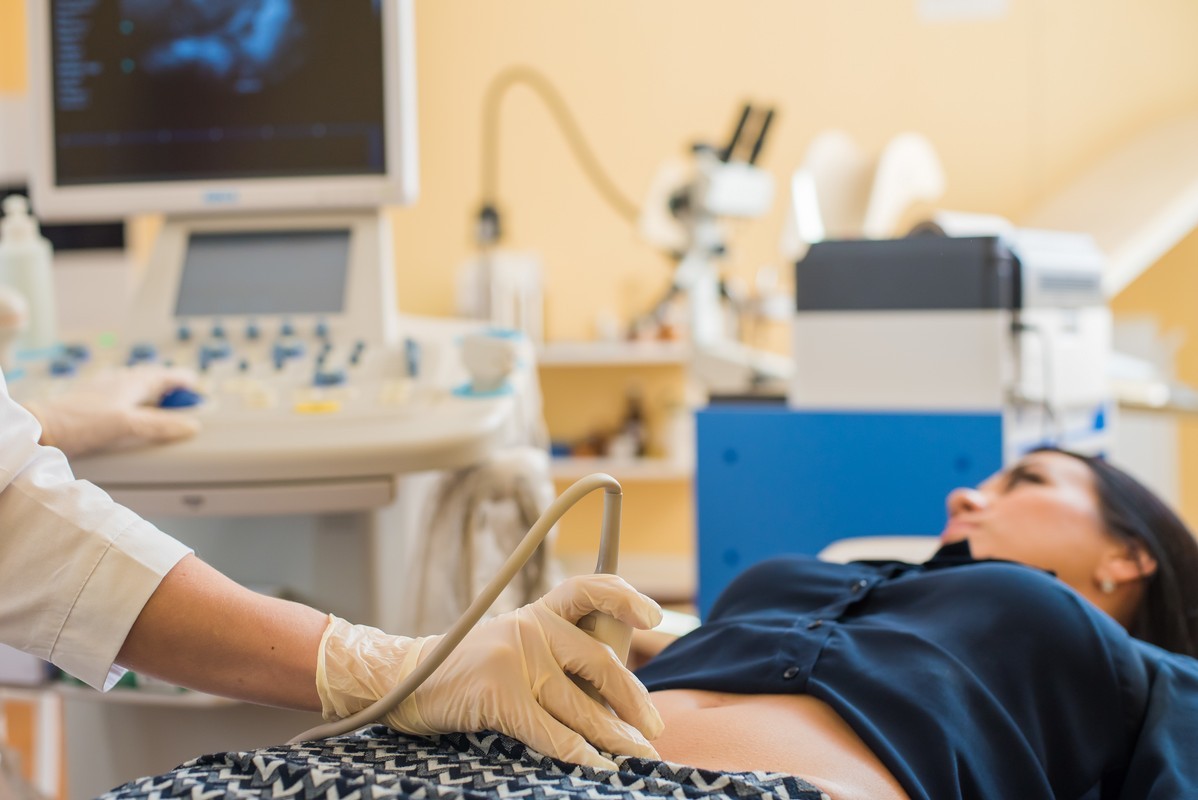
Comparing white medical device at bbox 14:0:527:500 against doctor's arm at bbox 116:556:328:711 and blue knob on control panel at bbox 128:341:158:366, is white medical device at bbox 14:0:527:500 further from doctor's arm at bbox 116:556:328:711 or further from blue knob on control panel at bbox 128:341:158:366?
doctor's arm at bbox 116:556:328:711

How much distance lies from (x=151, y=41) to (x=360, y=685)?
122 cm

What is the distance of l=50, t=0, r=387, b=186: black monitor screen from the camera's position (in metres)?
1.61

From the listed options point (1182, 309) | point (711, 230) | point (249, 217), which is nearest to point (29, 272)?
point (249, 217)

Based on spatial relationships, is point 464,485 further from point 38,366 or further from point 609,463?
point 609,463

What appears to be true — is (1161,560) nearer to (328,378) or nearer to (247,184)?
(328,378)

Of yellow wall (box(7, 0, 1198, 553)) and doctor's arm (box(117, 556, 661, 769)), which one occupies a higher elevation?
yellow wall (box(7, 0, 1198, 553))

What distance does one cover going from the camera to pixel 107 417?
120 cm

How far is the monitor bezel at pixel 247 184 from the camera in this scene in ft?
5.27

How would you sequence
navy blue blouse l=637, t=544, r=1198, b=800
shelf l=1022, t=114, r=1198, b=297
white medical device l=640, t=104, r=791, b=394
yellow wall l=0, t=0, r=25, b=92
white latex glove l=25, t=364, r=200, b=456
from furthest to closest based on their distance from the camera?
yellow wall l=0, t=0, r=25, b=92, shelf l=1022, t=114, r=1198, b=297, white medical device l=640, t=104, r=791, b=394, white latex glove l=25, t=364, r=200, b=456, navy blue blouse l=637, t=544, r=1198, b=800

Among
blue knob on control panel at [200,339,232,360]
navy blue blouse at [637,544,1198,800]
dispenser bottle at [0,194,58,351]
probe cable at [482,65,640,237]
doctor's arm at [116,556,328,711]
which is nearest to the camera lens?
doctor's arm at [116,556,328,711]

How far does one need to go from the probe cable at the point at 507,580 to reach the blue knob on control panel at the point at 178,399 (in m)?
0.69

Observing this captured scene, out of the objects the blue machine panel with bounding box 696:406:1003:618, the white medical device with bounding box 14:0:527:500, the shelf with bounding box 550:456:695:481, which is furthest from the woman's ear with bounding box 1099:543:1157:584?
the shelf with bounding box 550:456:695:481

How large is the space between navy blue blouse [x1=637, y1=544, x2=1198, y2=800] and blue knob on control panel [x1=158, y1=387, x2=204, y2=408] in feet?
2.17

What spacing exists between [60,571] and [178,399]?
0.63 m
